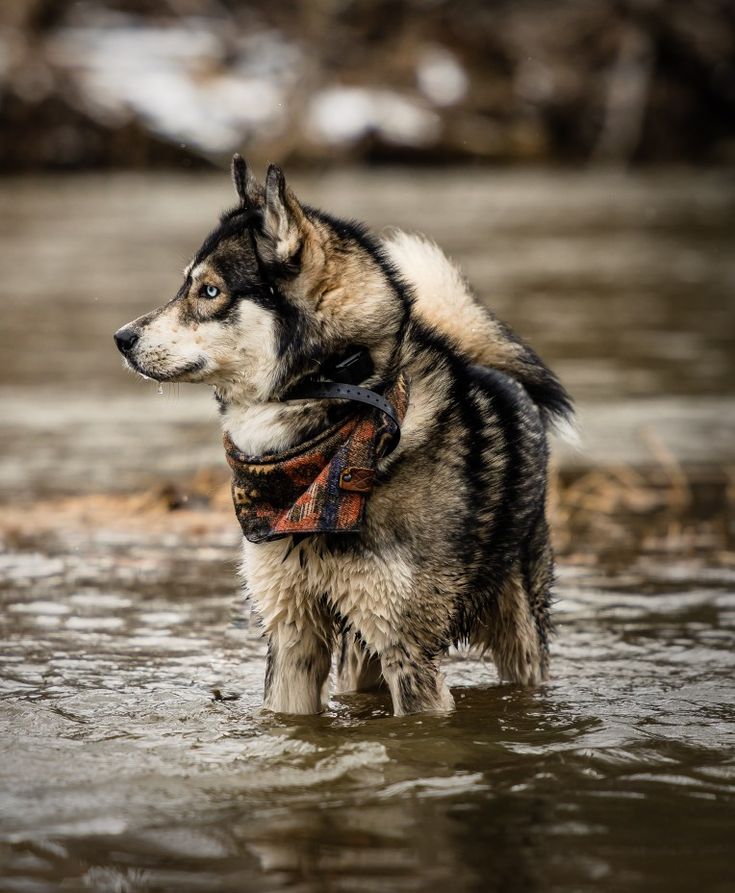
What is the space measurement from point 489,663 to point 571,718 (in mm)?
810

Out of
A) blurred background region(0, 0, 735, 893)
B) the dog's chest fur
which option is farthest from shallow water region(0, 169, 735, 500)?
the dog's chest fur

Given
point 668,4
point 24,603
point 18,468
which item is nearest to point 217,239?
point 24,603

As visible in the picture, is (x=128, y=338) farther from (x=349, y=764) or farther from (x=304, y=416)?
(x=349, y=764)

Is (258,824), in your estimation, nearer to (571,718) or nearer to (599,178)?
(571,718)

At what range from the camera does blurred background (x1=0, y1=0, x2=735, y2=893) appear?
3510mm

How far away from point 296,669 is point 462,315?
133 centimetres

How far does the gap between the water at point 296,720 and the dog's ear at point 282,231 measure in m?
1.39

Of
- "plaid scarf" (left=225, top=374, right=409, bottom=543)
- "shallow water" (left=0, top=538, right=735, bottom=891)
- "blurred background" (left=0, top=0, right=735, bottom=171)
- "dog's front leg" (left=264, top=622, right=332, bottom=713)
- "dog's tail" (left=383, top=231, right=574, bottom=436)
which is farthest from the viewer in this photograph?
"blurred background" (left=0, top=0, right=735, bottom=171)

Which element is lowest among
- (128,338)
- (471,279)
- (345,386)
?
(345,386)

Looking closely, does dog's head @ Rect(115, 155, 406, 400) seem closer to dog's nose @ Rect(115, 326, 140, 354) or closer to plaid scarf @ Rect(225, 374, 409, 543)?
dog's nose @ Rect(115, 326, 140, 354)

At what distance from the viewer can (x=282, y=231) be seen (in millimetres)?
4207

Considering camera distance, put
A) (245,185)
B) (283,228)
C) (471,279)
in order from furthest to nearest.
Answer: (471,279)
(245,185)
(283,228)

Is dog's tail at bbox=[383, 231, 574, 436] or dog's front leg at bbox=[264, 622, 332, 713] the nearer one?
dog's front leg at bbox=[264, 622, 332, 713]

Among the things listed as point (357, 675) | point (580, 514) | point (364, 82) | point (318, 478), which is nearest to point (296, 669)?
point (357, 675)
